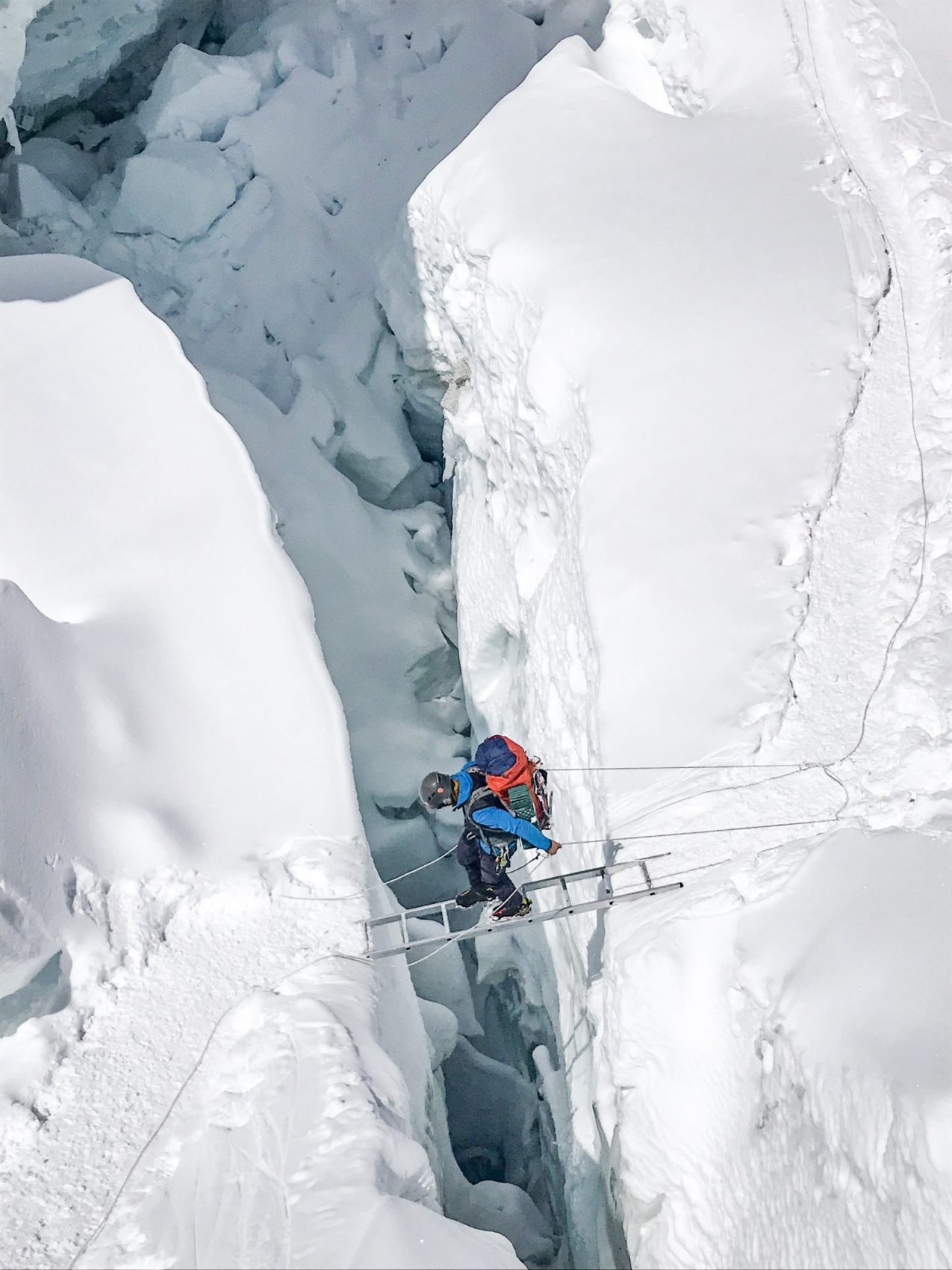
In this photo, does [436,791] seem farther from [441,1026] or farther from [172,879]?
[441,1026]

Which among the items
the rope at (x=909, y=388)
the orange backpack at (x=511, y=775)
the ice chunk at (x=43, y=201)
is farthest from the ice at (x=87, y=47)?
the orange backpack at (x=511, y=775)

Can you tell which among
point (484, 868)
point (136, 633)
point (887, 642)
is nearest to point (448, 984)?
Result: point (484, 868)

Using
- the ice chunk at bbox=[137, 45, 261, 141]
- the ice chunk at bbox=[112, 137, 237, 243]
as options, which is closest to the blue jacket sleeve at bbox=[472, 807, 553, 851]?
the ice chunk at bbox=[112, 137, 237, 243]

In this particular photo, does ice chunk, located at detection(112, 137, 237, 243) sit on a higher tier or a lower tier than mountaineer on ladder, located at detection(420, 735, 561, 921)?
higher

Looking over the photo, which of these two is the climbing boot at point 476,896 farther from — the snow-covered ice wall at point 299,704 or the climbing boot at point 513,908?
the snow-covered ice wall at point 299,704

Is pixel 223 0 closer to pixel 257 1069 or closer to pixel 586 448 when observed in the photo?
pixel 586 448

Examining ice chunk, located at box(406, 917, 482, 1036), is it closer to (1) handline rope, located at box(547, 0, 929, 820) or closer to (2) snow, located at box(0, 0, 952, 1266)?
(2) snow, located at box(0, 0, 952, 1266)
